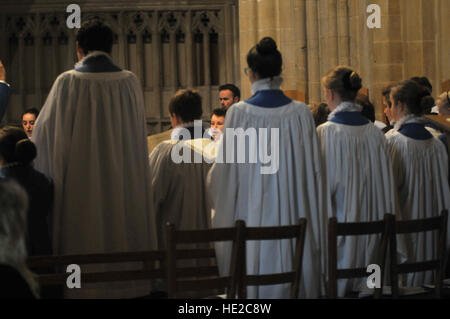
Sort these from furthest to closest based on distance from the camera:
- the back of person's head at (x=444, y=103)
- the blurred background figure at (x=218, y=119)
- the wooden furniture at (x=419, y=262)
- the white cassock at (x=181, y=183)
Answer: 1. the blurred background figure at (x=218, y=119)
2. the back of person's head at (x=444, y=103)
3. the white cassock at (x=181, y=183)
4. the wooden furniture at (x=419, y=262)

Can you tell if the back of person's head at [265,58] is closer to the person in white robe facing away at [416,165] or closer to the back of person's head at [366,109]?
the person in white robe facing away at [416,165]

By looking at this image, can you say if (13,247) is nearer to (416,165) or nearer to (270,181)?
(270,181)

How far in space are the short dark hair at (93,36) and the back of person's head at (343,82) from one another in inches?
54.3

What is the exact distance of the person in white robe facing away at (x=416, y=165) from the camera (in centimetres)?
562

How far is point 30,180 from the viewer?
4805 millimetres

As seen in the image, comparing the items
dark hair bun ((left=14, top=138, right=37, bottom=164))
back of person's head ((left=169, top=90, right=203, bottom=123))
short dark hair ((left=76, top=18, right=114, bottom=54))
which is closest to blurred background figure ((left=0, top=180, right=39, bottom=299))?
dark hair bun ((left=14, top=138, right=37, bottom=164))

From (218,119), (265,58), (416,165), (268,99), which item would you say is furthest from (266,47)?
(218,119)

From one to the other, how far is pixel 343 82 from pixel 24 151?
1964mm

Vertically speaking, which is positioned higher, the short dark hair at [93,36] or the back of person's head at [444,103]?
the short dark hair at [93,36]

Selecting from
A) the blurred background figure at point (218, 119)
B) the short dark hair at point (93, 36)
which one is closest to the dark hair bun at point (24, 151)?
the short dark hair at point (93, 36)

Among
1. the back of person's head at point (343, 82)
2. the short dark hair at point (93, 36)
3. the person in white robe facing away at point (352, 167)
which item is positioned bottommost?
the person in white robe facing away at point (352, 167)

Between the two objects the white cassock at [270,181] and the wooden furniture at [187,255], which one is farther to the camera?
the white cassock at [270,181]

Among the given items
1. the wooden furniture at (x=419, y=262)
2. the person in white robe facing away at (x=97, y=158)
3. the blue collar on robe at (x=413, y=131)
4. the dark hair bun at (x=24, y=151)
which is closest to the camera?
the wooden furniture at (x=419, y=262)

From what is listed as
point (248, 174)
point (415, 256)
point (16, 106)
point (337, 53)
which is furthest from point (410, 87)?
point (16, 106)
